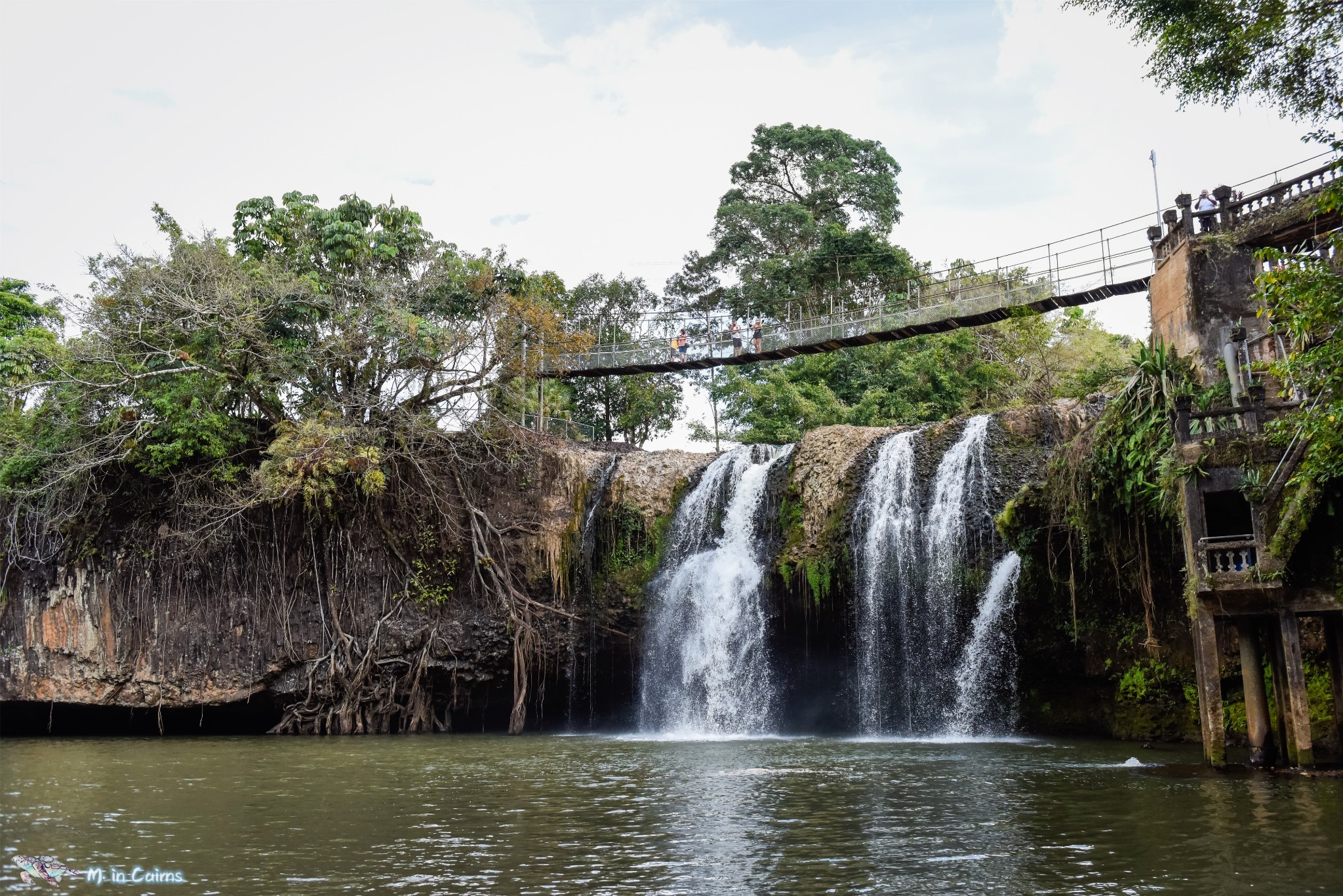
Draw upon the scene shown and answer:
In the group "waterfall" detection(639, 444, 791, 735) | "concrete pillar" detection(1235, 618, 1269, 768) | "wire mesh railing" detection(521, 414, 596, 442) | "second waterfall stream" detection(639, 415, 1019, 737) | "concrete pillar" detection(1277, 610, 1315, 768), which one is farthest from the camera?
"wire mesh railing" detection(521, 414, 596, 442)

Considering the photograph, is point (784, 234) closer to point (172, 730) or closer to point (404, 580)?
point (404, 580)

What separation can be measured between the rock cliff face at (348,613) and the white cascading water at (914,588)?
1.78 metres

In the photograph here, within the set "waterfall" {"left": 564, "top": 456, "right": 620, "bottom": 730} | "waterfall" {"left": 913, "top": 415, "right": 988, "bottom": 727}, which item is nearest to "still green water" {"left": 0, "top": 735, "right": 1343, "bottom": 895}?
"waterfall" {"left": 913, "top": 415, "right": 988, "bottom": 727}

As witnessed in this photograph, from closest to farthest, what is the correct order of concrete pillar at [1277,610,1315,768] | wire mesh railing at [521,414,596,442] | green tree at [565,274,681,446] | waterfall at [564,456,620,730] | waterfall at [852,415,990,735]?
concrete pillar at [1277,610,1315,768], waterfall at [852,415,990,735], waterfall at [564,456,620,730], wire mesh railing at [521,414,596,442], green tree at [565,274,681,446]

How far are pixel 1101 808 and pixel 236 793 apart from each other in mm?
9068

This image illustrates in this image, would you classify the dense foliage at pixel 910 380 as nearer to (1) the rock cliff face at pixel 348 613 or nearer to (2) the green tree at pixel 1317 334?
(1) the rock cliff face at pixel 348 613

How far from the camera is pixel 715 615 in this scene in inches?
884

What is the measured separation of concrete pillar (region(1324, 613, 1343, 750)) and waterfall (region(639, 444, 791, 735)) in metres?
10.8

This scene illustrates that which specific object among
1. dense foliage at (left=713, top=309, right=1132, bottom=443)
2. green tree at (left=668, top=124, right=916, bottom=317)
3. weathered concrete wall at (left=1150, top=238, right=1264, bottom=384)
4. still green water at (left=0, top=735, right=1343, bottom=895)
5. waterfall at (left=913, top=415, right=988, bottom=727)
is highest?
green tree at (left=668, top=124, right=916, bottom=317)

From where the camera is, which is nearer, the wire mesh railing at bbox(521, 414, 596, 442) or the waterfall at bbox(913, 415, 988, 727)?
the waterfall at bbox(913, 415, 988, 727)

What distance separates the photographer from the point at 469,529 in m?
24.0

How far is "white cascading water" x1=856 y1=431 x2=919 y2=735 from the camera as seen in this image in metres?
20.1

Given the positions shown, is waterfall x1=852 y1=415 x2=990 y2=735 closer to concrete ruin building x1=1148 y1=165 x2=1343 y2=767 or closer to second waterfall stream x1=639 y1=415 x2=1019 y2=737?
second waterfall stream x1=639 y1=415 x2=1019 y2=737

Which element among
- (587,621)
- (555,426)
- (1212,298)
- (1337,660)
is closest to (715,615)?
(587,621)
